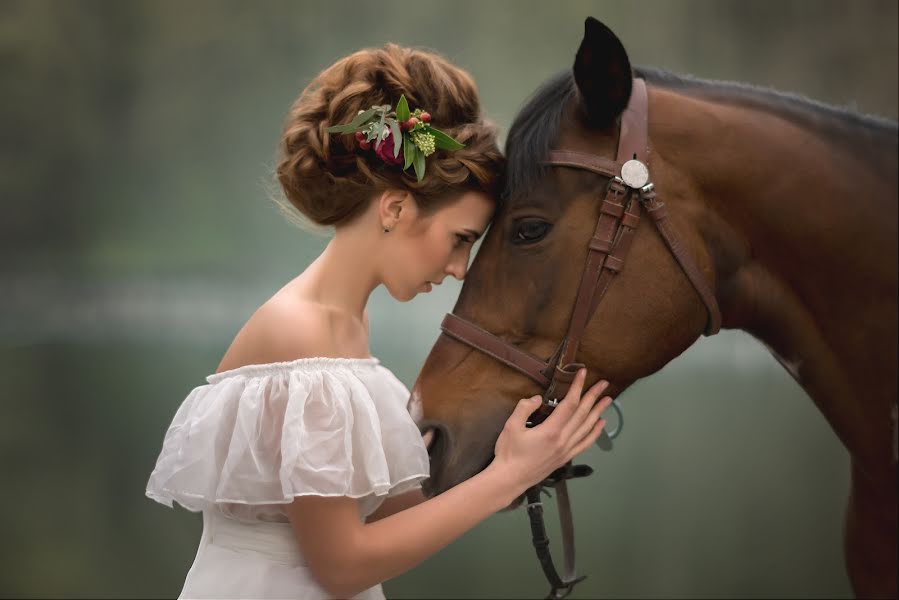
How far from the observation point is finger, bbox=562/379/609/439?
101 cm

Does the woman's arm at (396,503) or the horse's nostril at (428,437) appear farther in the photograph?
the woman's arm at (396,503)

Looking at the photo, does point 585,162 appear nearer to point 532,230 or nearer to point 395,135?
point 532,230

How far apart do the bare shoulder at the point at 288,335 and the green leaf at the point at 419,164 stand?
20 cm

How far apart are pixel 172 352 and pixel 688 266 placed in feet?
4.96

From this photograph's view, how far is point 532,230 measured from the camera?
3.40 feet

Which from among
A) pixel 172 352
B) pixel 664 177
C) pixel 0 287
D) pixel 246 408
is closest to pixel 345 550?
pixel 246 408

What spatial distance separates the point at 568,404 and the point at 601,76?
400 mm

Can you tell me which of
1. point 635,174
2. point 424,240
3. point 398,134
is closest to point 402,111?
point 398,134

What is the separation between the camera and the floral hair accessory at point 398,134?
101 cm

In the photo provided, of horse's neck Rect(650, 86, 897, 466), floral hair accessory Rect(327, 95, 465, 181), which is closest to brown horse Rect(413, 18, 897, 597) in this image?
horse's neck Rect(650, 86, 897, 466)

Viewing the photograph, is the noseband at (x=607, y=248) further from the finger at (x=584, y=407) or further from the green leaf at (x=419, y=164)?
the green leaf at (x=419, y=164)

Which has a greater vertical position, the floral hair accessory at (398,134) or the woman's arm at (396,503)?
the floral hair accessory at (398,134)

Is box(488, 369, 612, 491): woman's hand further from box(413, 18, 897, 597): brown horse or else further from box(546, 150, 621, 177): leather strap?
box(546, 150, 621, 177): leather strap

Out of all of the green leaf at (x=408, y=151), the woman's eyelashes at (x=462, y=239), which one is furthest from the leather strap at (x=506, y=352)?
the green leaf at (x=408, y=151)
